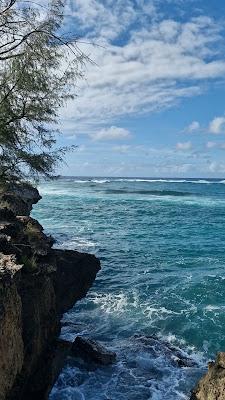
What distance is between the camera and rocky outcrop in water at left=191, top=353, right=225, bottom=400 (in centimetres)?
961

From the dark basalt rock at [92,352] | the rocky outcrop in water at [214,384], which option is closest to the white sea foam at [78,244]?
the dark basalt rock at [92,352]

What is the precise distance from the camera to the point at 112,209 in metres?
64.8

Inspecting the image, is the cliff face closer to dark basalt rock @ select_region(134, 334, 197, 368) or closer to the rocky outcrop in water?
the rocky outcrop in water

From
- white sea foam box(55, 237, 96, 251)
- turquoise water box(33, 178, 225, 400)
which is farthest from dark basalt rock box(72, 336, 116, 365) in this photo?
white sea foam box(55, 237, 96, 251)

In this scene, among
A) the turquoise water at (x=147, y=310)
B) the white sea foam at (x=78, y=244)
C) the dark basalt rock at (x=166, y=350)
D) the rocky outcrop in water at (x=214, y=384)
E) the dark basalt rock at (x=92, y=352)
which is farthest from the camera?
the white sea foam at (x=78, y=244)

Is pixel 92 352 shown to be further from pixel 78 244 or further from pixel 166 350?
pixel 78 244

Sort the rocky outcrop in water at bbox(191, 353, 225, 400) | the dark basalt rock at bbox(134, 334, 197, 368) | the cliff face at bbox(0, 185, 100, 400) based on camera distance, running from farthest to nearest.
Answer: the dark basalt rock at bbox(134, 334, 197, 368), the rocky outcrop in water at bbox(191, 353, 225, 400), the cliff face at bbox(0, 185, 100, 400)

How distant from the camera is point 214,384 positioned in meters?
9.83

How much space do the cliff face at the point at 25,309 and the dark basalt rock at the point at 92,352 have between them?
7.93ft

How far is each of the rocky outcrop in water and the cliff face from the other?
4.14 meters

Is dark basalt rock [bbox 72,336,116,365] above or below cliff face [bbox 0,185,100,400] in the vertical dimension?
below

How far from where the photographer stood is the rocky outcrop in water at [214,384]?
9609 millimetres

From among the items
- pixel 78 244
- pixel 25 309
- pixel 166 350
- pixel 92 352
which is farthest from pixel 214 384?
pixel 78 244

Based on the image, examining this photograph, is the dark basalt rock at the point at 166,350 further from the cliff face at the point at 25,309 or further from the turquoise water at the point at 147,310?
the cliff face at the point at 25,309
